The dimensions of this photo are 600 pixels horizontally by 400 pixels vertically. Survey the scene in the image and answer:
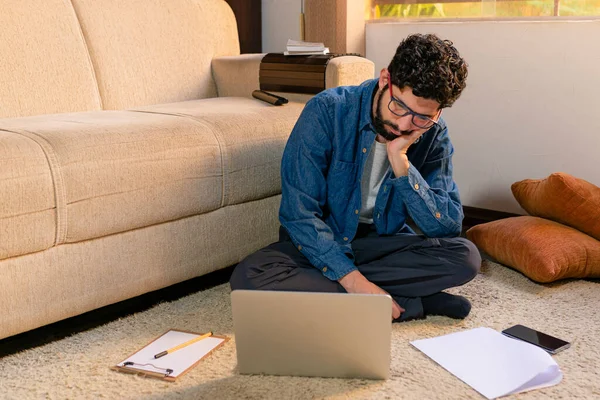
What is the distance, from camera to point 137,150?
207 centimetres

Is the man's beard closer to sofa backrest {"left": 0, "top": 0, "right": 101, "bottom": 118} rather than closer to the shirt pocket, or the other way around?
the shirt pocket

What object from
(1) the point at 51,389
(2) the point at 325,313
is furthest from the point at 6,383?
(2) the point at 325,313

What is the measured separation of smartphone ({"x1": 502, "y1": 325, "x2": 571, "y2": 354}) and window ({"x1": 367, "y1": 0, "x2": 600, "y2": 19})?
1.37 meters

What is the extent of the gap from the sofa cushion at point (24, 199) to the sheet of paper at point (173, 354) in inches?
14.4

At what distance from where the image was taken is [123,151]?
204cm

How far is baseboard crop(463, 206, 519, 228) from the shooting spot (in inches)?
122

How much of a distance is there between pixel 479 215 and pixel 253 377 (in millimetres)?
1697

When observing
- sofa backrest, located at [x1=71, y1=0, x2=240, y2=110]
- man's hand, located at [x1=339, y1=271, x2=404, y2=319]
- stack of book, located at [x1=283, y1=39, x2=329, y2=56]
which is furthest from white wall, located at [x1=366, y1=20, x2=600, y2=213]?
man's hand, located at [x1=339, y1=271, x2=404, y2=319]

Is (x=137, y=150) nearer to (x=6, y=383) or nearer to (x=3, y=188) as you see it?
(x=3, y=188)

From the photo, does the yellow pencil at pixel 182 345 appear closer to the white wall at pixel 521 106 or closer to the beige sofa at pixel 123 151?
the beige sofa at pixel 123 151

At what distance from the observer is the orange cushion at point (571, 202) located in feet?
8.24

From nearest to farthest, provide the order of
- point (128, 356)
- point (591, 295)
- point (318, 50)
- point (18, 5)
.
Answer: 1. point (128, 356)
2. point (591, 295)
3. point (18, 5)
4. point (318, 50)

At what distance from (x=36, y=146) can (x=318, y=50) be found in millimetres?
1223

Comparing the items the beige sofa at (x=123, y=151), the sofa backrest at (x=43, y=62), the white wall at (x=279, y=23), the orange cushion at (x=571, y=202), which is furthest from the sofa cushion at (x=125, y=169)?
the white wall at (x=279, y=23)
